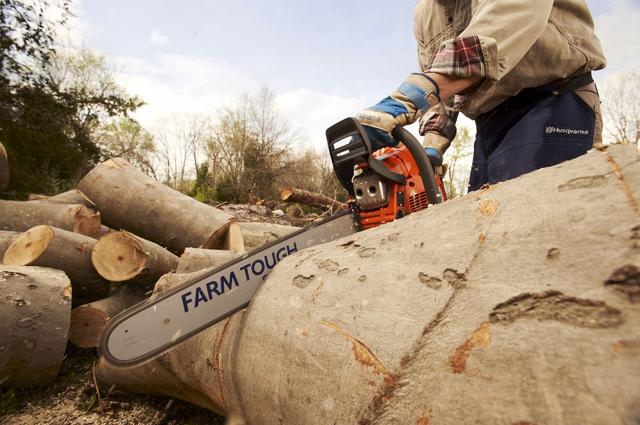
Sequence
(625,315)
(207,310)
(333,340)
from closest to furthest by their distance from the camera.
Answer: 1. (625,315)
2. (333,340)
3. (207,310)

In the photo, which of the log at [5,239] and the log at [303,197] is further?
the log at [303,197]

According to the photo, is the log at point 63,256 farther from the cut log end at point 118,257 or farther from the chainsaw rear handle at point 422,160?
the chainsaw rear handle at point 422,160

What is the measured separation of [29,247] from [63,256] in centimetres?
24

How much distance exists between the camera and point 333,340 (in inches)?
32.7

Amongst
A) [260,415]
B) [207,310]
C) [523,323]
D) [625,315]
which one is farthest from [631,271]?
[207,310]

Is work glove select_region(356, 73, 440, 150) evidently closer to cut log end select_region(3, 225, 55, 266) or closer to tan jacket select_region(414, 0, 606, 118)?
tan jacket select_region(414, 0, 606, 118)

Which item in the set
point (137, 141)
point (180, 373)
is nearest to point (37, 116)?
point (180, 373)

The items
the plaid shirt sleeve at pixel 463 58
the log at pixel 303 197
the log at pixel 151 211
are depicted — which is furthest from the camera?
the log at pixel 303 197

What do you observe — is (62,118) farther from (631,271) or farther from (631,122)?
(631,122)

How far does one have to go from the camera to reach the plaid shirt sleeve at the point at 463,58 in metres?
1.40

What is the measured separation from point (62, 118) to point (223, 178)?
36.8 ft

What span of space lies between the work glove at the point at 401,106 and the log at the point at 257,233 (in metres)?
2.03

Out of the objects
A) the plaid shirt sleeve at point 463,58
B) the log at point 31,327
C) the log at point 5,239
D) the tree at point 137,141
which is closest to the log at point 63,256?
the log at point 5,239

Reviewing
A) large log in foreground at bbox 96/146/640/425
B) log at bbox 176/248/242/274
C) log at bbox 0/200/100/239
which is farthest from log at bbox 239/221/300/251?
large log in foreground at bbox 96/146/640/425
